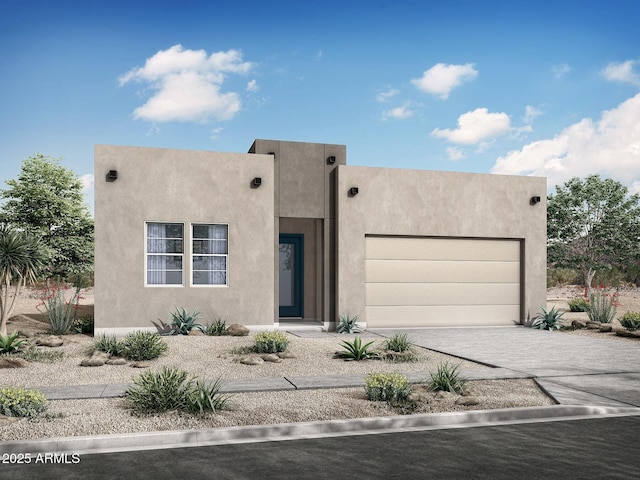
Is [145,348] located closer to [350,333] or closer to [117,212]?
[117,212]

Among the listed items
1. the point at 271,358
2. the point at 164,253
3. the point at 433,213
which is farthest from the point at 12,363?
the point at 433,213

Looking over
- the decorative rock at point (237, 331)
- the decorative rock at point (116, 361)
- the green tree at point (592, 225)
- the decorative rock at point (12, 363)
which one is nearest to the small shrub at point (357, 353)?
the decorative rock at point (116, 361)

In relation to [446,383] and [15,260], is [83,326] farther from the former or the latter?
[446,383]

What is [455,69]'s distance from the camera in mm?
35875

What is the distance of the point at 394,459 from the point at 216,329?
1055 centimetres

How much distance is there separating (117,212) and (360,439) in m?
11.4

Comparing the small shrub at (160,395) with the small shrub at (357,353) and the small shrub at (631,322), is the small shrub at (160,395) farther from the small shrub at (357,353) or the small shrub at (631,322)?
the small shrub at (631,322)

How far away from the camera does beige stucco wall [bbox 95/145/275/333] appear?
16062mm

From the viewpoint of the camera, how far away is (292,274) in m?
19.6

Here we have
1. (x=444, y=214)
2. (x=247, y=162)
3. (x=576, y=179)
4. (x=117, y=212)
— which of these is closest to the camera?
(x=117, y=212)

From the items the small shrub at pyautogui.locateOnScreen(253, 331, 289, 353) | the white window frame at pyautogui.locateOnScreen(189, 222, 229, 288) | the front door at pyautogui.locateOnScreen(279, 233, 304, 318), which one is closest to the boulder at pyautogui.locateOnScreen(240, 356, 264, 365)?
the small shrub at pyautogui.locateOnScreen(253, 331, 289, 353)

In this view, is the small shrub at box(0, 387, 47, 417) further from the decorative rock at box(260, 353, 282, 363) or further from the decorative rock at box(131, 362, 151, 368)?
the decorative rock at box(260, 353, 282, 363)

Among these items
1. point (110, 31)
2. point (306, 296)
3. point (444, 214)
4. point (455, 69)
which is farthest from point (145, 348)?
point (455, 69)

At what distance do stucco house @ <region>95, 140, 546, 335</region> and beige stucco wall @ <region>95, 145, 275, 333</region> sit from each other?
28mm
